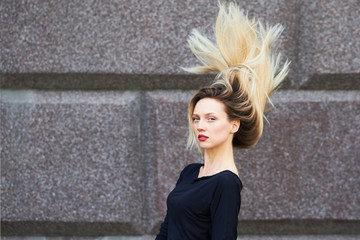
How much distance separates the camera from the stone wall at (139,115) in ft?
7.99

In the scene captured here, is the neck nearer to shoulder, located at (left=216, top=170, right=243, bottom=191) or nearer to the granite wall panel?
shoulder, located at (left=216, top=170, right=243, bottom=191)

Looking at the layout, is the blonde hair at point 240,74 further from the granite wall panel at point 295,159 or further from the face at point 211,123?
Answer: the granite wall panel at point 295,159

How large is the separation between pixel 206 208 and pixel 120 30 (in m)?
1.16

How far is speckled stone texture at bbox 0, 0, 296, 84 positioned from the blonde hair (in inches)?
25.0

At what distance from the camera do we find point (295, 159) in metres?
2.45

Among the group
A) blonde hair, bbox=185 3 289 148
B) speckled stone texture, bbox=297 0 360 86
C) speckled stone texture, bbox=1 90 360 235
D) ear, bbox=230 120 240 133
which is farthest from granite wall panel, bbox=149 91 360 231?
ear, bbox=230 120 240 133

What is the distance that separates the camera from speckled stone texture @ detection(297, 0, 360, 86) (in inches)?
96.4

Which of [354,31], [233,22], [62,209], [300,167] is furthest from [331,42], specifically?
[62,209]

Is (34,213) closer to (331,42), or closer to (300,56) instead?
(300,56)

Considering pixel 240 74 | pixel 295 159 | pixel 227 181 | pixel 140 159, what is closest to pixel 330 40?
pixel 295 159

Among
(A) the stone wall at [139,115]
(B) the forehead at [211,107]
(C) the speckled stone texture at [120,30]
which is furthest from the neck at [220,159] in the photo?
(C) the speckled stone texture at [120,30]

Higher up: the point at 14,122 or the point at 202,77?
the point at 202,77

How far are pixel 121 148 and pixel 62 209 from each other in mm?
414

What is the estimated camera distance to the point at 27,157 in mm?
2453
